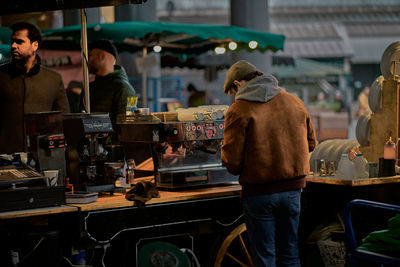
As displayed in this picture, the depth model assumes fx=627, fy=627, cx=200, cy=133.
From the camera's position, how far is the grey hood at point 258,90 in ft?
12.2

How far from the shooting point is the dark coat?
4.62 m

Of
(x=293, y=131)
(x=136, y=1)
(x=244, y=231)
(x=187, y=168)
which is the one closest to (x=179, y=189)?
(x=187, y=168)

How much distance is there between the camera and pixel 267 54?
1017cm

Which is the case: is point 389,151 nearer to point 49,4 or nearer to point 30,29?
point 49,4

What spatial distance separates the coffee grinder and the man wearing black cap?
4.15ft

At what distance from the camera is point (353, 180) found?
435 cm

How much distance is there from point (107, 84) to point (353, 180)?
2164mm

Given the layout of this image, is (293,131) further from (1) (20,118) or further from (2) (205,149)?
(1) (20,118)

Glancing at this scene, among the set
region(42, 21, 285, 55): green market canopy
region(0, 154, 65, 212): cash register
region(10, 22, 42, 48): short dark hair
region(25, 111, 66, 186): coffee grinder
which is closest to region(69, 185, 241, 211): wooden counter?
region(0, 154, 65, 212): cash register

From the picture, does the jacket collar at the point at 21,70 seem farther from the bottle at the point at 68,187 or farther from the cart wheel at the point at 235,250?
the cart wheel at the point at 235,250

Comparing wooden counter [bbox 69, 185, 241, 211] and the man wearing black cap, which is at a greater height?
the man wearing black cap

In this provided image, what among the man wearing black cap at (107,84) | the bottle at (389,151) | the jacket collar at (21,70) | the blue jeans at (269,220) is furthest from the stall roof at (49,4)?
the bottle at (389,151)

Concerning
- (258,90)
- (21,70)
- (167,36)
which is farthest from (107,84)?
(167,36)

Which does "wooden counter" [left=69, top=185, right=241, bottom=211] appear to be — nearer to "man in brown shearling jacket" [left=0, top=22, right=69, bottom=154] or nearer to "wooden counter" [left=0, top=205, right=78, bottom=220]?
"wooden counter" [left=0, top=205, right=78, bottom=220]
